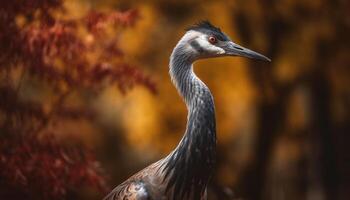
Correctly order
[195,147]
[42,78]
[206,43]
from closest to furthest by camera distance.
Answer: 1. [195,147]
2. [206,43]
3. [42,78]

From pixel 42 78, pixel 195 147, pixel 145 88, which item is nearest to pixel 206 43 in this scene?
pixel 195 147

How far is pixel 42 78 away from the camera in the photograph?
7773 mm

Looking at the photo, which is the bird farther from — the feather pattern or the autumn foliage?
the autumn foliage

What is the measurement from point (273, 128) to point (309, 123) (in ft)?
8.05

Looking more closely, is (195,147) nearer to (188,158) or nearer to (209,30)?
(188,158)

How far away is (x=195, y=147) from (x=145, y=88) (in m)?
3.74

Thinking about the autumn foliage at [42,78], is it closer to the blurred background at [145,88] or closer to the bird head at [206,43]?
the blurred background at [145,88]

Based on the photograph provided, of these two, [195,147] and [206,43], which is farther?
[206,43]

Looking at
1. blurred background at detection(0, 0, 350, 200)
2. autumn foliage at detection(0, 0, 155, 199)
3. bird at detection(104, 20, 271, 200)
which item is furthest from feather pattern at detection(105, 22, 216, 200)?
blurred background at detection(0, 0, 350, 200)

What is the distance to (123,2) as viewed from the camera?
12438mm

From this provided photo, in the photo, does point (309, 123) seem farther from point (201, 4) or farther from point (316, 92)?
point (201, 4)

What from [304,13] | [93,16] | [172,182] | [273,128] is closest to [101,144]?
[273,128]

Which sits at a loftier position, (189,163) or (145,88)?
(145,88)

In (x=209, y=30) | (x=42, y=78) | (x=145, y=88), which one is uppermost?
(x=209, y=30)
